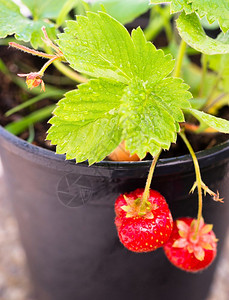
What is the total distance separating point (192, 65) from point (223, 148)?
0.34 meters

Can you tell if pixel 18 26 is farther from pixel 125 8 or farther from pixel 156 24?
pixel 156 24

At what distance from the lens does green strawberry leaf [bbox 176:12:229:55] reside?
1.43 feet

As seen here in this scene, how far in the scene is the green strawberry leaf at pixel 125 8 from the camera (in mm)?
616

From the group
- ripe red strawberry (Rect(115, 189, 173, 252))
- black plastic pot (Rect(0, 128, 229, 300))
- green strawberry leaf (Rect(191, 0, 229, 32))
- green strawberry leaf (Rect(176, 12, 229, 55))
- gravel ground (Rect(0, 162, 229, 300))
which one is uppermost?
green strawberry leaf (Rect(191, 0, 229, 32))

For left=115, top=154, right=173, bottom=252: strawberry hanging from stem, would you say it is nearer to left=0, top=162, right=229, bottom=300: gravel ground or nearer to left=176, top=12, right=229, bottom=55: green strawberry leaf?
left=176, top=12, right=229, bottom=55: green strawberry leaf

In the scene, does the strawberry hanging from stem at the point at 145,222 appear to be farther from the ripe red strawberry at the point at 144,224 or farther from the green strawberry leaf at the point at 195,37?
the green strawberry leaf at the point at 195,37

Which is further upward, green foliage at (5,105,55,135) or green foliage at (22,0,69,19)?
green foliage at (22,0,69,19)

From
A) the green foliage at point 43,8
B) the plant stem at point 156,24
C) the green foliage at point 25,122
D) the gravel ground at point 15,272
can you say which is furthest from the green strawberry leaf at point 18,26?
the gravel ground at point 15,272

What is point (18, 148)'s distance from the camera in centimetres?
56

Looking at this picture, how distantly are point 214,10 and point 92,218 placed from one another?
314 mm

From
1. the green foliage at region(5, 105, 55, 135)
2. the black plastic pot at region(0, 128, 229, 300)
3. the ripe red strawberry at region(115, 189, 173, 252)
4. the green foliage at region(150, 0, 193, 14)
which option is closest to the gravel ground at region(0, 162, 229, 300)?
the black plastic pot at region(0, 128, 229, 300)

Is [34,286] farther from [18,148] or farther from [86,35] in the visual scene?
[86,35]

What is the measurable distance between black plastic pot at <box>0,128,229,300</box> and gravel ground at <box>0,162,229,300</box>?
11 cm

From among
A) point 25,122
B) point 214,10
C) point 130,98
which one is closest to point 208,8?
point 214,10
